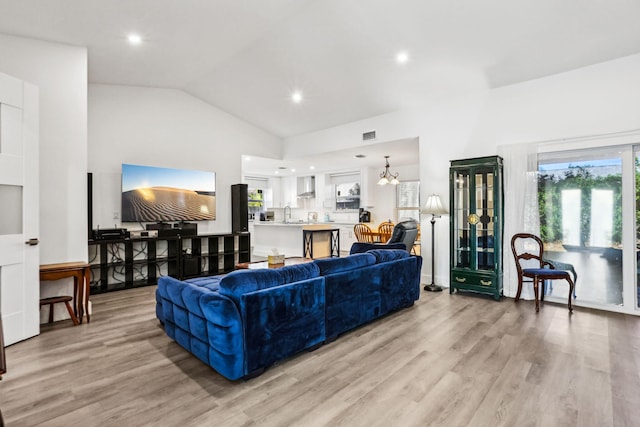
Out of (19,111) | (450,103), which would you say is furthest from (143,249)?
(450,103)

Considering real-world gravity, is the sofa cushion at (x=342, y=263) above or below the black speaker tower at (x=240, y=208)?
below

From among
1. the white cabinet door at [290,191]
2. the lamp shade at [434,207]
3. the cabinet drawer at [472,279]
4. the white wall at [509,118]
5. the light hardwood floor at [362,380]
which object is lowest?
the light hardwood floor at [362,380]

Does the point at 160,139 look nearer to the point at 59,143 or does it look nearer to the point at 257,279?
the point at 59,143

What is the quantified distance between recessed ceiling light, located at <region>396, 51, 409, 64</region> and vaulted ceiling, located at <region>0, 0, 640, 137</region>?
0.16 ft

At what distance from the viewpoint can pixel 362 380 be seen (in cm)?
230

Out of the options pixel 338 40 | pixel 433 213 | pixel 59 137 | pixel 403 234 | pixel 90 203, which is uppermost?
pixel 338 40

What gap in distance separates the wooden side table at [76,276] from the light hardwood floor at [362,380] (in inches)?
8.5

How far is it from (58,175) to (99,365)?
87.9 inches

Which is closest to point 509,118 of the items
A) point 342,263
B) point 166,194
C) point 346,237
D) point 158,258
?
point 342,263

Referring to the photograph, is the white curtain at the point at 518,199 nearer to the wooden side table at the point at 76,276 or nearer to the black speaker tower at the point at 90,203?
the wooden side table at the point at 76,276

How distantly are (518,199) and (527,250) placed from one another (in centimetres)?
71

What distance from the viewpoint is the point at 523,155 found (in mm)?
4285

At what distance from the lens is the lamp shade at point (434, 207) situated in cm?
481

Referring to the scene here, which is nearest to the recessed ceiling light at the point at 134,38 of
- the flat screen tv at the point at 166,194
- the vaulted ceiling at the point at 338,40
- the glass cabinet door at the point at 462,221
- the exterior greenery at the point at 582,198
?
the vaulted ceiling at the point at 338,40
